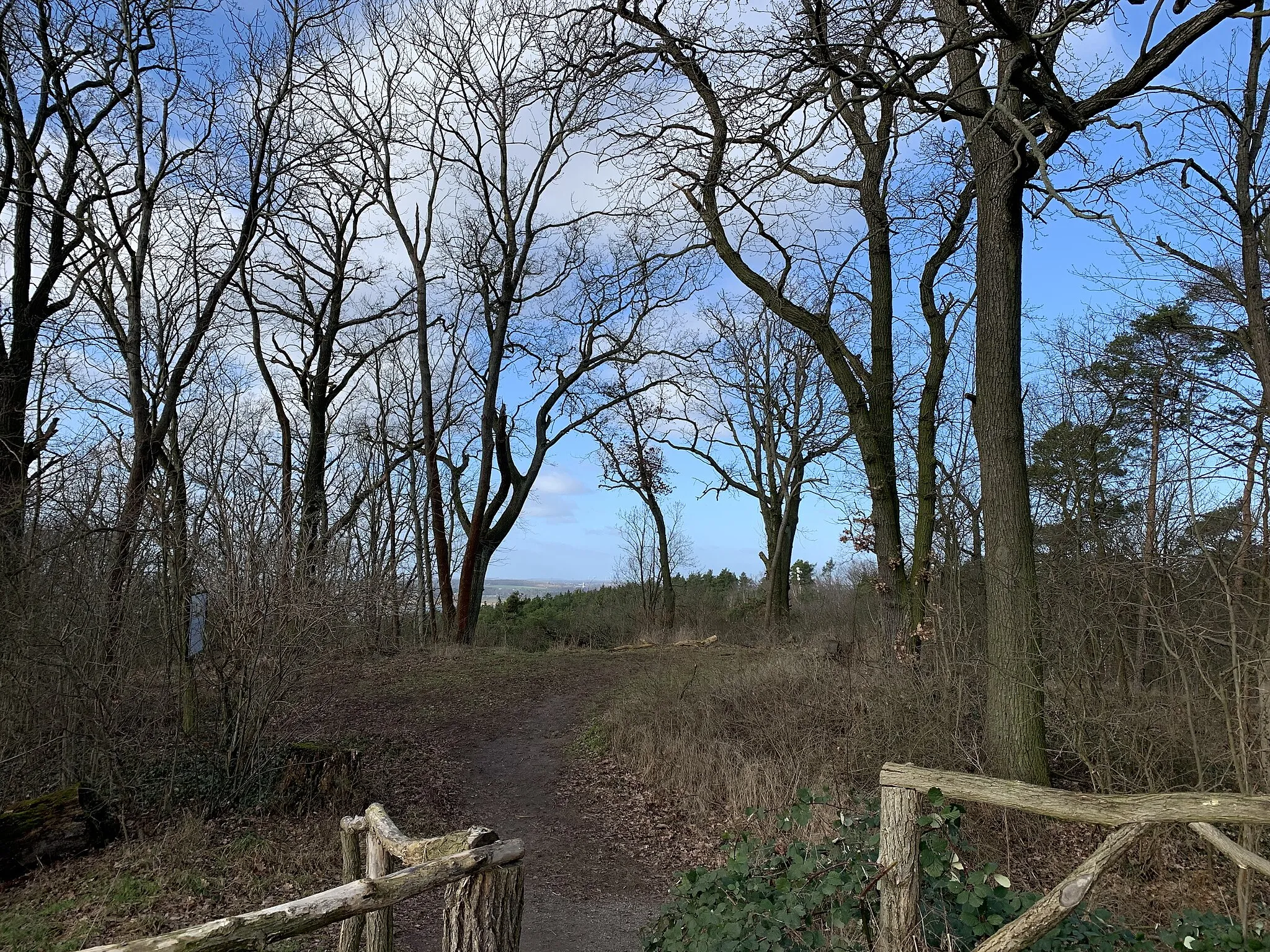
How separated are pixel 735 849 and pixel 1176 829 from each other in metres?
4.47

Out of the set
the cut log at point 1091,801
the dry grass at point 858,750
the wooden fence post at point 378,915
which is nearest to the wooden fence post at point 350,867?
the wooden fence post at point 378,915

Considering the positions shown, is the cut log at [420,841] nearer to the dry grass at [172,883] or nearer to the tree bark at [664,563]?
the dry grass at [172,883]

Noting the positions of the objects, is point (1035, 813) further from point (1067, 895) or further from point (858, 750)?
point (858, 750)

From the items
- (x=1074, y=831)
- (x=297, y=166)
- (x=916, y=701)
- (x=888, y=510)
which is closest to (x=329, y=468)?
(x=297, y=166)

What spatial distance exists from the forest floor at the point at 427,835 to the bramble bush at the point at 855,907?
2275mm

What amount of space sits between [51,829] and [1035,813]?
292 inches

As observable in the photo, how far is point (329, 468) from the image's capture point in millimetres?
20453

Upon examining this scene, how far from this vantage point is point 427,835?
26.7 ft

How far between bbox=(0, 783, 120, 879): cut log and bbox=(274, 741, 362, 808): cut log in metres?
1.39

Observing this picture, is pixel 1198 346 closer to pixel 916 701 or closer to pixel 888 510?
pixel 888 510

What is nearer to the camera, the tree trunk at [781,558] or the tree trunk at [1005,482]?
the tree trunk at [1005,482]

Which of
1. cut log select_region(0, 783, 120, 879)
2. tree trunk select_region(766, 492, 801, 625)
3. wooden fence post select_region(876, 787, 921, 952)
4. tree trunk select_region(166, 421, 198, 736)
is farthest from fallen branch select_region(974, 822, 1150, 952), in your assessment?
tree trunk select_region(766, 492, 801, 625)

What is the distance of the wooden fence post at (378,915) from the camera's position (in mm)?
3793

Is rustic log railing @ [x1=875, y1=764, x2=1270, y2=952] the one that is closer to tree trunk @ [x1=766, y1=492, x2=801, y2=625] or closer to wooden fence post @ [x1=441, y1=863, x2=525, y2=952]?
wooden fence post @ [x1=441, y1=863, x2=525, y2=952]
